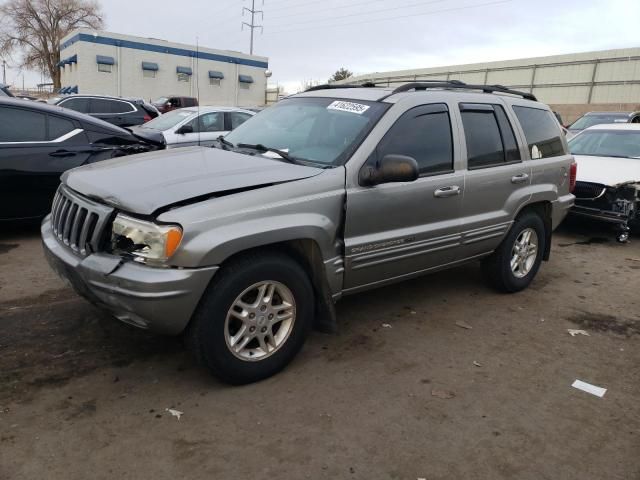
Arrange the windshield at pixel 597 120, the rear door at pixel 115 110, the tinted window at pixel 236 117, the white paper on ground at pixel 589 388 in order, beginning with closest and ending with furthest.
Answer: the white paper on ground at pixel 589 388, the tinted window at pixel 236 117, the rear door at pixel 115 110, the windshield at pixel 597 120

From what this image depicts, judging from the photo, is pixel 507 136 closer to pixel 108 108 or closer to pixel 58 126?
pixel 58 126

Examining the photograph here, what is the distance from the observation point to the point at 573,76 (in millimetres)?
28641

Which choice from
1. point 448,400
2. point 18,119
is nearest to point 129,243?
point 448,400

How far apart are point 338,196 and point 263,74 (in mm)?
47392

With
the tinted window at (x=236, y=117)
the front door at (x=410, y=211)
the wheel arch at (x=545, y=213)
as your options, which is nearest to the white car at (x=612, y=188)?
the wheel arch at (x=545, y=213)

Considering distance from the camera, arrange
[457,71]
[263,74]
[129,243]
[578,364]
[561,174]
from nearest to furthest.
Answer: [129,243] < [578,364] < [561,174] < [457,71] < [263,74]

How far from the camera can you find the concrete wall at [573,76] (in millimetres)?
26375

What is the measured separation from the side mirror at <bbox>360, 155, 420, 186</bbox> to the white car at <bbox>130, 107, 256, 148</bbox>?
6389 mm

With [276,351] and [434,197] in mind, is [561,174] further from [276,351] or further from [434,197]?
[276,351]

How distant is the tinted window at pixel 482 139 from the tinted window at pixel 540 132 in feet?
1.52

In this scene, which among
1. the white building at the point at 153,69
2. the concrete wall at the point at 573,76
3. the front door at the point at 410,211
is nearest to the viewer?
the front door at the point at 410,211

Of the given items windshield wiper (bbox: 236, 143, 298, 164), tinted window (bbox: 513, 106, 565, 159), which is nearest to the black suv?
windshield wiper (bbox: 236, 143, 298, 164)

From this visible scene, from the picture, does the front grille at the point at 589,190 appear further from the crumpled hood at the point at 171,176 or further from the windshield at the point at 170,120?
the windshield at the point at 170,120

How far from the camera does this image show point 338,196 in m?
3.46
